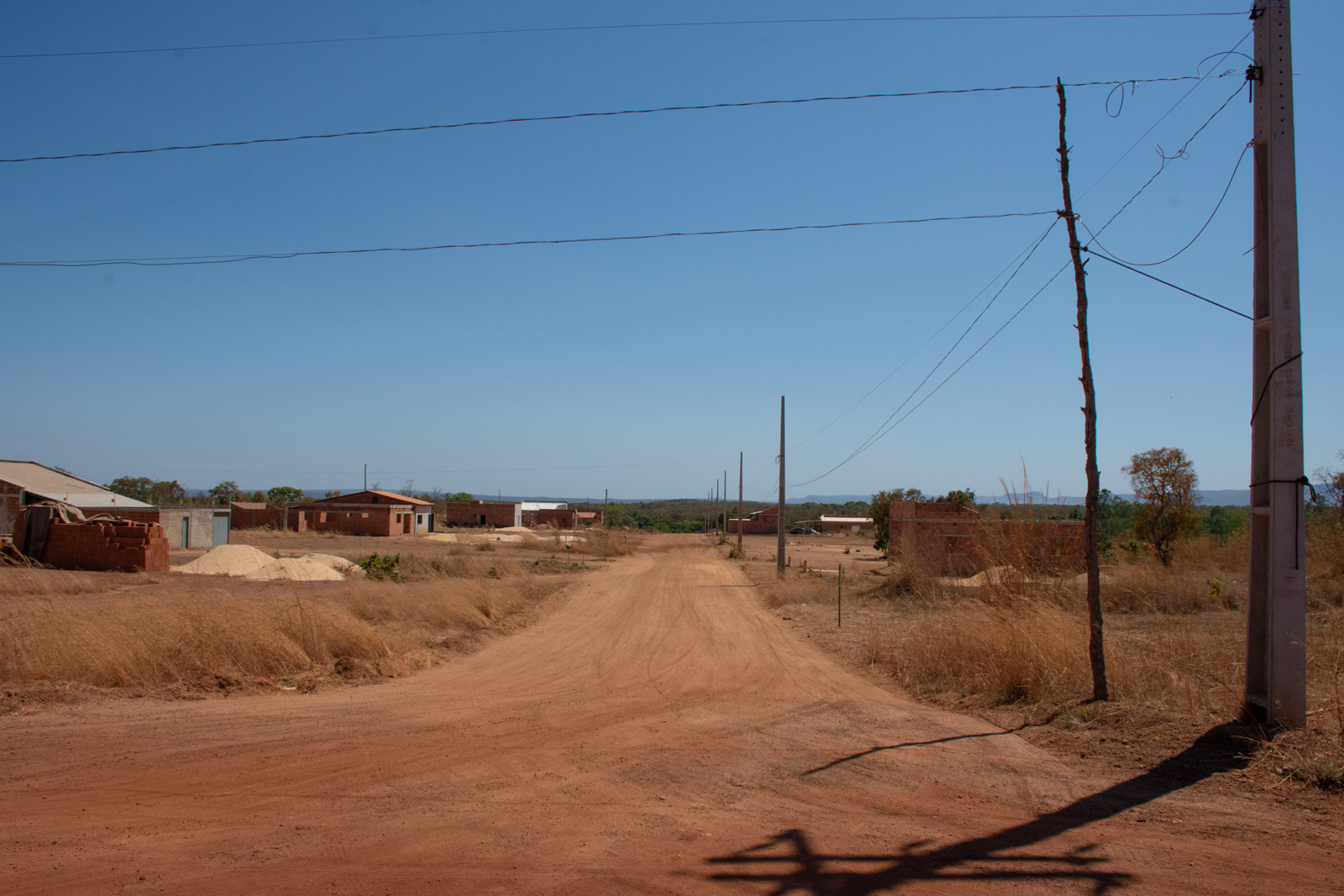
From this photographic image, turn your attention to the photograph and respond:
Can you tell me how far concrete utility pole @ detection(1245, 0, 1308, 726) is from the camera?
6.78 metres

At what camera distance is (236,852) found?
15.4 ft

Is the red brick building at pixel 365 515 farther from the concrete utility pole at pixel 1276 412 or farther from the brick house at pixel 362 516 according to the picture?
the concrete utility pole at pixel 1276 412

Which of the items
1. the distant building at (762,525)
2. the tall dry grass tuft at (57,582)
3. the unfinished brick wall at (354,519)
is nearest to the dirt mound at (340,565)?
the tall dry grass tuft at (57,582)

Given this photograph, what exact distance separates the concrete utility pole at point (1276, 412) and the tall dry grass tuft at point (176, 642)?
35.3 feet

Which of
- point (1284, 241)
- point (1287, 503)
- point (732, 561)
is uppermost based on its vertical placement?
point (1284, 241)

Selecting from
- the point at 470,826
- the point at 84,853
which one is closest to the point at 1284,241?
the point at 470,826

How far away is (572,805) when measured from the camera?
5.64 m

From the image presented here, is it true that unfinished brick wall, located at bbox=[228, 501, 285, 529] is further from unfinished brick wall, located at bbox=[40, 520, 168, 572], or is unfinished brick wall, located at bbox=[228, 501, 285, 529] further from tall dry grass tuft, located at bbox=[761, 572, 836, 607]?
tall dry grass tuft, located at bbox=[761, 572, 836, 607]

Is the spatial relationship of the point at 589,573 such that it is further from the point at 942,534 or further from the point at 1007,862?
the point at 1007,862

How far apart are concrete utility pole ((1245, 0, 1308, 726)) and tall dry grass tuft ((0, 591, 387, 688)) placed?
10752 millimetres

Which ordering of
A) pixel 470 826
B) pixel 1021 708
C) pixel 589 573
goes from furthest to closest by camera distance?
pixel 589 573, pixel 1021 708, pixel 470 826

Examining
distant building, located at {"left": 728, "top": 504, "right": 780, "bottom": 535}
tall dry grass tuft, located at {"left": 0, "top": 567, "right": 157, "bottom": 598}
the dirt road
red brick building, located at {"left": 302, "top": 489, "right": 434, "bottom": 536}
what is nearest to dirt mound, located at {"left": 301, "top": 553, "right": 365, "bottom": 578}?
tall dry grass tuft, located at {"left": 0, "top": 567, "right": 157, "bottom": 598}

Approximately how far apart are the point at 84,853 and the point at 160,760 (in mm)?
1931

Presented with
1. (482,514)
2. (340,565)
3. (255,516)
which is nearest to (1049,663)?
(340,565)
